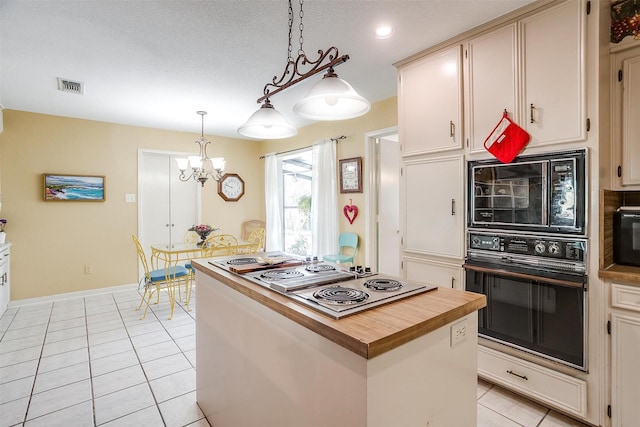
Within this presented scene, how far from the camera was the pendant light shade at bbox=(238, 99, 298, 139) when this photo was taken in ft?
5.91

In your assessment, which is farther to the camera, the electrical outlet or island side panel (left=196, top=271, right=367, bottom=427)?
the electrical outlet

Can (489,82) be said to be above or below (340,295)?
above

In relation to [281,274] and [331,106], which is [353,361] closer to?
[281,274]

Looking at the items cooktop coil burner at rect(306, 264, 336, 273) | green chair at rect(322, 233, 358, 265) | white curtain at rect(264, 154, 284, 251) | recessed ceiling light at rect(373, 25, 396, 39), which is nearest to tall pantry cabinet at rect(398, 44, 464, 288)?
recessed ceiling light at rect(373, 25, 396, 39)

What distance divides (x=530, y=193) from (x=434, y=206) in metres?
0.66

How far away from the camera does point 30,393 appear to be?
2.21m

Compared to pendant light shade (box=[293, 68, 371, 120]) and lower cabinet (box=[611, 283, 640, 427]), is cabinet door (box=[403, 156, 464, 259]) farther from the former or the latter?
pendant light shade (box=[293, 68, 371, 120])

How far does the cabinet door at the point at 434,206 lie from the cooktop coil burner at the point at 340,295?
1364mm

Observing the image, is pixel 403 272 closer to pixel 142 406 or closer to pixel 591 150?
pixel 591 150

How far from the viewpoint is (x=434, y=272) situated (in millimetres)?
2512

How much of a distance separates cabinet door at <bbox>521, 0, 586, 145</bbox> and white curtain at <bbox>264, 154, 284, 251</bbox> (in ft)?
13.3

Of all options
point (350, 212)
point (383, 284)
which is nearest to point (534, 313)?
point (383, 284)

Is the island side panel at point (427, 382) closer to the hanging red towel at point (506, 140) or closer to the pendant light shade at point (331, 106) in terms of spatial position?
the pendant light shade at point (331, 106)

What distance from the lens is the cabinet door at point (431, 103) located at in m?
2.34
